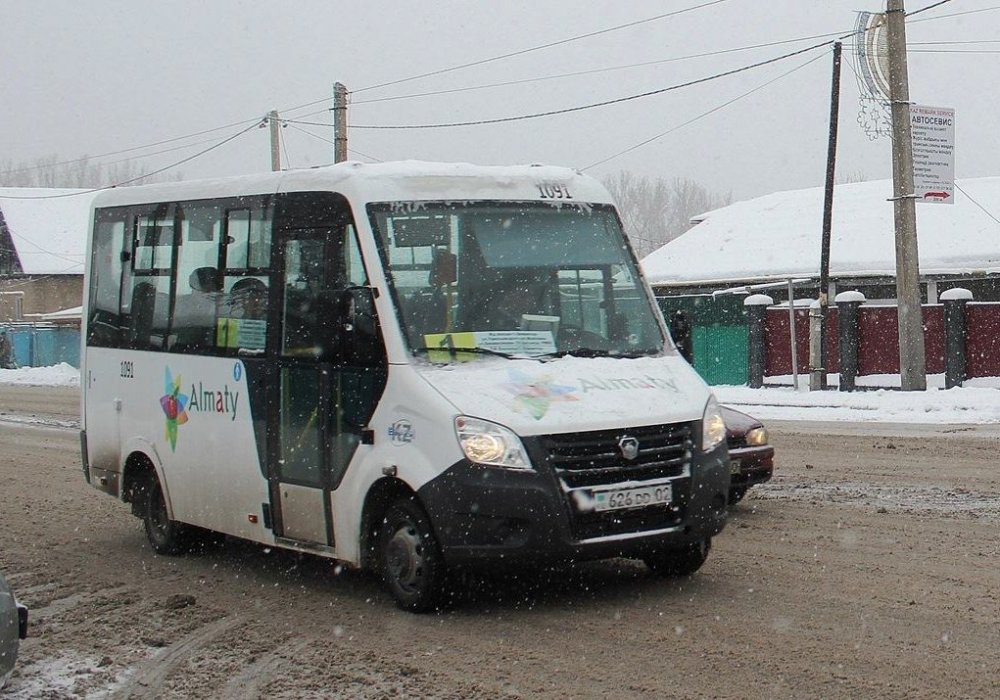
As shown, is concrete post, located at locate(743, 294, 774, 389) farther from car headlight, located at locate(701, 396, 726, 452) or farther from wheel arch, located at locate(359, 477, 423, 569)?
wheel arch, located at locate(359, 477, 423, 569)

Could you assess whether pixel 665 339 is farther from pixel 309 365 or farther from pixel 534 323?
pixel 309 365

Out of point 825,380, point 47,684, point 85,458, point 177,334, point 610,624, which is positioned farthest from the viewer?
point 825,380

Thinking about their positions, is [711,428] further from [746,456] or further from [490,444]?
[746,456]

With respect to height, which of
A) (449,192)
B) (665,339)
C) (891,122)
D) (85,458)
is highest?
(891,122)

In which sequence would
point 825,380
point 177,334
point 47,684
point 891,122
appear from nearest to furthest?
point 47,684
point 177,334
point 891,122
point 825,380

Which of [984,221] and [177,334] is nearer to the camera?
[177,334]

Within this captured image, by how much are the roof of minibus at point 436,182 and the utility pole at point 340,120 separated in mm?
23486

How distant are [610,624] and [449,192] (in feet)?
8.62

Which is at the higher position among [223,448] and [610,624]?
[223,448]

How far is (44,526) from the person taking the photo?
35.5 feet

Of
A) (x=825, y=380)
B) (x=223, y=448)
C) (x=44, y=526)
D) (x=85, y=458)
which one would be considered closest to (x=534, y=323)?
(x=223, y=448)

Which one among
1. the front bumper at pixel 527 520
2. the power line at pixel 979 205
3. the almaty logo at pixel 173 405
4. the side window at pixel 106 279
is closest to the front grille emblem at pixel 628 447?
the front bumper at pixel 527 520

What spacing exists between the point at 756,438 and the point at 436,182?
3556 millimetres

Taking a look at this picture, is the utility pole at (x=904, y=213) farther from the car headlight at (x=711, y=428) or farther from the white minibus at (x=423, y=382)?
the car headlight at (x=711, y=428)
